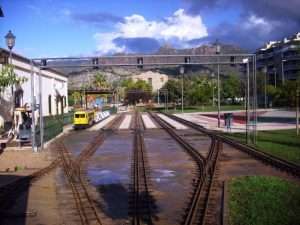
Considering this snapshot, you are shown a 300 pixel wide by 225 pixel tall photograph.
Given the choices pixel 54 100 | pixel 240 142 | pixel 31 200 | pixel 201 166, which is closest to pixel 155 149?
pixel 240 142

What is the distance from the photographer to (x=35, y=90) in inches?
2340

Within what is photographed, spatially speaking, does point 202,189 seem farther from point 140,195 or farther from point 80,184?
point 80,184

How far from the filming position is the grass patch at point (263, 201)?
1166cm

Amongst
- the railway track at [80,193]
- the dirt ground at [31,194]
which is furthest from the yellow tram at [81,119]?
the railway track at [80,193]

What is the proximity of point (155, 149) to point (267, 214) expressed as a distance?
734 inches

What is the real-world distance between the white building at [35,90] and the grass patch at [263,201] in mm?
19242

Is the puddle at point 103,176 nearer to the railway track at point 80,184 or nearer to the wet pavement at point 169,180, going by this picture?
the railway track at point 80,184

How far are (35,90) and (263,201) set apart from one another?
4842 cm

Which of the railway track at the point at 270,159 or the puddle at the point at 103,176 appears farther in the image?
the railway track at the point at 270,159

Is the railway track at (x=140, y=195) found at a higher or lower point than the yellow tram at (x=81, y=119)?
lower

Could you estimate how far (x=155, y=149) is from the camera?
3058cm

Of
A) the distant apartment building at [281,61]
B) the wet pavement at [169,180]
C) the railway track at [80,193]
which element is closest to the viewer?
the railway track at [80,193]

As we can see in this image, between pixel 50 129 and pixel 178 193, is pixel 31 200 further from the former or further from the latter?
pixel 50 129

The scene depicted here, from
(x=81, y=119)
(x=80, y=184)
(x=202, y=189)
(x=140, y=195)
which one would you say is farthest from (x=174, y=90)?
(x=140, y=195)
